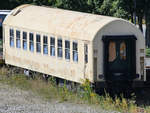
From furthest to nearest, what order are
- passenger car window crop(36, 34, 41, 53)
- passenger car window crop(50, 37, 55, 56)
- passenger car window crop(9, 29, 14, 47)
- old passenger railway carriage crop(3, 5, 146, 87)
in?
passenger car window crop(9, 29, 14, 47), passenger car window crop(36, 34, 41, 53), passenger car window crop(50, 37, 55, 56), old passenger railway carriage crop(3, 5, 146, 87)

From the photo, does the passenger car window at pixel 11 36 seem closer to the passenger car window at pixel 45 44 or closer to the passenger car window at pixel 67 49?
the passenger car window at pixel 45 44

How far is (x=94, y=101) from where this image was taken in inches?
787

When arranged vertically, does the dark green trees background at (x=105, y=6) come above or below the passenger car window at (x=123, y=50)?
below

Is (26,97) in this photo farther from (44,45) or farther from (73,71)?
(44,45)

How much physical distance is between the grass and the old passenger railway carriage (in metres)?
0.44

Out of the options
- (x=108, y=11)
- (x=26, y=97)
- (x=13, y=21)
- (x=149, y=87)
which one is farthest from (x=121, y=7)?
(x=26, y=97)

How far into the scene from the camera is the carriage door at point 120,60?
21.2 metres

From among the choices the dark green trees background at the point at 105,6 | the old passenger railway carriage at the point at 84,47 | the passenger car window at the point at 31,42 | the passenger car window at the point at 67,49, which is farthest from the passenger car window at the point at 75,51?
the dark green trees background at the point at 105,6

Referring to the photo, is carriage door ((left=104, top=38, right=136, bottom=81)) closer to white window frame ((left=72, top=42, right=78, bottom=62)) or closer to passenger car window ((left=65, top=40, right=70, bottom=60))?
white window frame ((left=72, top=42, right=78, bottom=62))

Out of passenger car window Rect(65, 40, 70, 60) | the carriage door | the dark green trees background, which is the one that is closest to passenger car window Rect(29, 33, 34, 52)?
passenger car window Rect(65, 40, 70, 60)

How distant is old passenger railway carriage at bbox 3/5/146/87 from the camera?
2102cm

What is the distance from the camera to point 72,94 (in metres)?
21.2

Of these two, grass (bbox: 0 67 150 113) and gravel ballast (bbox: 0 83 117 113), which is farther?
grass (bbox: 0 67 150 113)

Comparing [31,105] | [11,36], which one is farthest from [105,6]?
[31,105]
